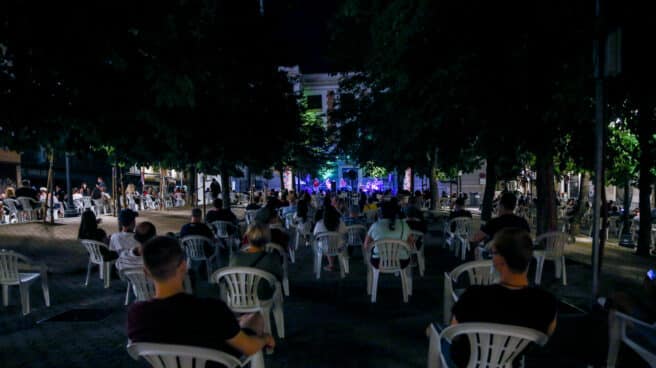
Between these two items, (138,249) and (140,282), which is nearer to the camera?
(140,282)

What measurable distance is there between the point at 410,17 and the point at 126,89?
473cm

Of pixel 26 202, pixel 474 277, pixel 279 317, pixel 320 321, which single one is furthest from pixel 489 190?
pixel 26 202

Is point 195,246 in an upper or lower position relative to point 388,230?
lower

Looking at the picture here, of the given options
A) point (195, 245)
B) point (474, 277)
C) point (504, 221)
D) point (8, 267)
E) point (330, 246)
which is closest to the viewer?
point (474, 277)

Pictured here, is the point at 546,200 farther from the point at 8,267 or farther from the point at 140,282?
the point at 8,267

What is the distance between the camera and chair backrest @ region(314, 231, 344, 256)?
305 inches

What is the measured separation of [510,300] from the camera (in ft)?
8.38

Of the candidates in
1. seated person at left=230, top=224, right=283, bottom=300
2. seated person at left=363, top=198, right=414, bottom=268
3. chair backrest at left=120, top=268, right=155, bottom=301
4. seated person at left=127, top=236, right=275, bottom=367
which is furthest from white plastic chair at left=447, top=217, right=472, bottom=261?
seated person at left=127, top=236, right=275, bottom=367

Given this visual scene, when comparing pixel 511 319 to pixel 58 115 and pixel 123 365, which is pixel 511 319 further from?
pixel 58 115

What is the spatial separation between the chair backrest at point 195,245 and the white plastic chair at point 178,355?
5000 mm

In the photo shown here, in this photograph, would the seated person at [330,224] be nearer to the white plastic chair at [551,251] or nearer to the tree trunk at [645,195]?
the white plastic chair at [551,251]

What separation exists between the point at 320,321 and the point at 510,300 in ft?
10.5

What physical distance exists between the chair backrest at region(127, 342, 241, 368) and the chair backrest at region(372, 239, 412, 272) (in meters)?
4.08

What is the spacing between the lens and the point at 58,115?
5234 millimetres
